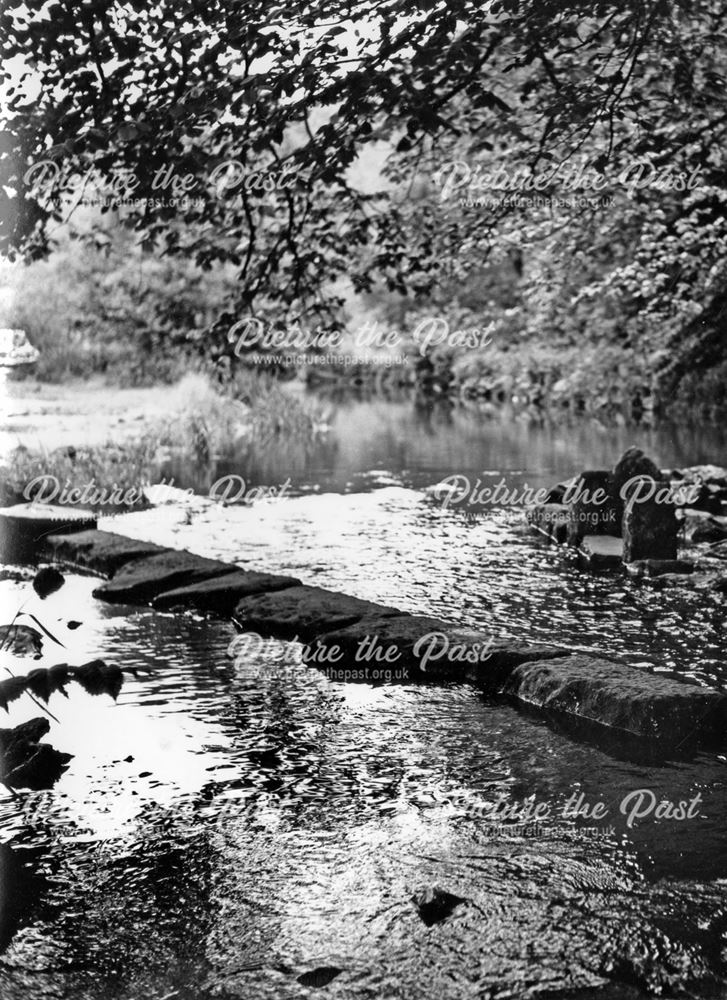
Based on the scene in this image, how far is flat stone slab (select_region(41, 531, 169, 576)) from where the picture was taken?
9625 mm

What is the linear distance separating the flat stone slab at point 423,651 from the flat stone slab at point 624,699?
229mm

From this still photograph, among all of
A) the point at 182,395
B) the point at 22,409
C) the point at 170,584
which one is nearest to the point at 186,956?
the point at 170,584

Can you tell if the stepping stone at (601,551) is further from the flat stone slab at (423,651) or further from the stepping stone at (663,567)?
the flat stone slab at (423,651)

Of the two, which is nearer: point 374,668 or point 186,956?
point 186,956

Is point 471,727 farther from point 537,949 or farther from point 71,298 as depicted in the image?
point 71,298

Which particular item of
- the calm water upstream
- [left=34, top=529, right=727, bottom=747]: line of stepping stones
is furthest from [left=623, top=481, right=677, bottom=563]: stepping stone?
[left=34, top=529, right=727, bottom=747]: line of stepping stones

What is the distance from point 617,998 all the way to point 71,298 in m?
20.8

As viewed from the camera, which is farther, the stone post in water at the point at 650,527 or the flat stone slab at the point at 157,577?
the stone post in water at the point at 650,527

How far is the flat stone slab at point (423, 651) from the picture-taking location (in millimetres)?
6555

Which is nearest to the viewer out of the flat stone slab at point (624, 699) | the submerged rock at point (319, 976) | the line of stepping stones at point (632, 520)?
the submerged rock at point (319, 976)

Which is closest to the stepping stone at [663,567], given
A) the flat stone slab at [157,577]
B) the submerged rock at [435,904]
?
the flat stone slab at [157,577]

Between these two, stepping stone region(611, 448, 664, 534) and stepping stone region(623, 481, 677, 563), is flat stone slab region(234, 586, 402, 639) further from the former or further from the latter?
stepping stone region(611, 448, 664, 534)

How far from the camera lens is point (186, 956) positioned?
3604mm

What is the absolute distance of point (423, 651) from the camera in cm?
682
